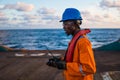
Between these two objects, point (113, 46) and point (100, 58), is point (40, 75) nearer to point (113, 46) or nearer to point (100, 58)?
point (100, 58)

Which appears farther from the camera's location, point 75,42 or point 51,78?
point 51,78

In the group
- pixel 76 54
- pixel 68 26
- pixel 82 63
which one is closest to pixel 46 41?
pixel 68 26

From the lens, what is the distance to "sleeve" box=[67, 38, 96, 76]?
4133mm

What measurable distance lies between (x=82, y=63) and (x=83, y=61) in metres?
0.04

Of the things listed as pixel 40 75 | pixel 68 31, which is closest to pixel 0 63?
pixel 40 75

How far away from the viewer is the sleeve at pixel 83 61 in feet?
13.6

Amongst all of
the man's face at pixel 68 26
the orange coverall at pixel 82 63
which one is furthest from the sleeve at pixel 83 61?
the man's face at pixel 68 26

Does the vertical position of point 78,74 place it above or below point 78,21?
below

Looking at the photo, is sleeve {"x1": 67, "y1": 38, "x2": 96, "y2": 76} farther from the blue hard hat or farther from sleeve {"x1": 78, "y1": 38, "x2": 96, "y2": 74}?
the blue hard hat

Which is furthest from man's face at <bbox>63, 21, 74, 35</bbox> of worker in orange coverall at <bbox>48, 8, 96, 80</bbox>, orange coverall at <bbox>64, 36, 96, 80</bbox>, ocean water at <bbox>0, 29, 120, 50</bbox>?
ocean water at <bbox>0, 29, 120, 50</bbox>

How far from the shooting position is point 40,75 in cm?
1189

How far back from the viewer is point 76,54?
4.31 m

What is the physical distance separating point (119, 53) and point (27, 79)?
8870mm

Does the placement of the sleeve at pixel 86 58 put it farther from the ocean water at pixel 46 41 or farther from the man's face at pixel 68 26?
the ocean water at pixel 46 41
